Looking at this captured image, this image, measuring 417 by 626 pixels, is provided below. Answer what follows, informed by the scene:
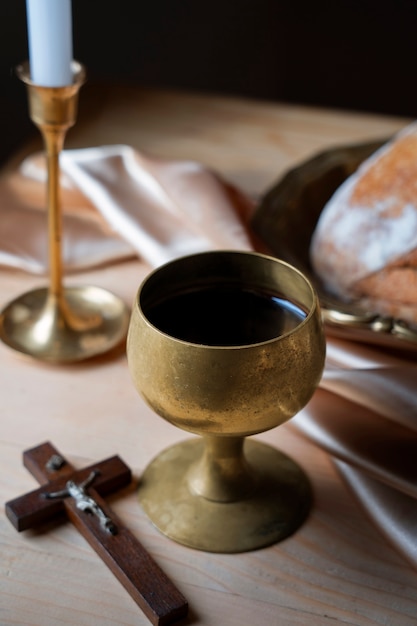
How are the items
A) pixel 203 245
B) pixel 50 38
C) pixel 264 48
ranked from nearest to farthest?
pixel 50 38 < pixel 203 245 < pixel 264 48

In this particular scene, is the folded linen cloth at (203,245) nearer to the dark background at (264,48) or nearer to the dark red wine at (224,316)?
the dark red wine at (224,316)

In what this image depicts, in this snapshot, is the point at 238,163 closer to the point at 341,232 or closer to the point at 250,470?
the point at 341,232

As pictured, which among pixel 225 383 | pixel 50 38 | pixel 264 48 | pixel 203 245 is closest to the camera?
pixel 225 383

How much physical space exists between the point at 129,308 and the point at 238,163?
0.30m

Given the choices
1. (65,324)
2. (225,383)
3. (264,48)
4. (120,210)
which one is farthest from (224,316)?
(264,48)

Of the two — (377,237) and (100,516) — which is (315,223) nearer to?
(377,237)

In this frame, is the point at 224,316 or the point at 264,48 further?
the point at 264,48

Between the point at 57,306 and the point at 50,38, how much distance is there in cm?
20

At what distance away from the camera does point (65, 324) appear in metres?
0.71

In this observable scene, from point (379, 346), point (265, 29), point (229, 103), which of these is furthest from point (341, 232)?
point (265, 29)

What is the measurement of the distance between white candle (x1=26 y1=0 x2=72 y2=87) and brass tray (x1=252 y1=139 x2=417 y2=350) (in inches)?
8.3

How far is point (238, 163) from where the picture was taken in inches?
38.7

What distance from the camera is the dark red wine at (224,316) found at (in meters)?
0.52

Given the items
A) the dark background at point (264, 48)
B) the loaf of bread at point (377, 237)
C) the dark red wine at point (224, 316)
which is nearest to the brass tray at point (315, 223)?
Result: the loaf of bread at point (377, 237)
